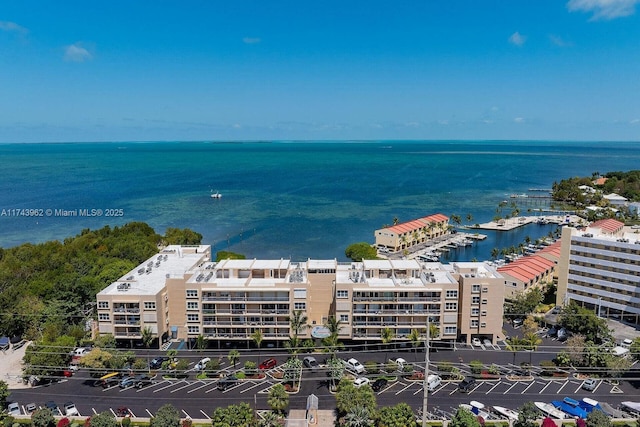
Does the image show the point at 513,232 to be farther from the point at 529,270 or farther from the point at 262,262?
the point at 262,262

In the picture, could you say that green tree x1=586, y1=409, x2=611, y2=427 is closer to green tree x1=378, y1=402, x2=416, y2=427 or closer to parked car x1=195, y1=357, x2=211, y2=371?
green tree x1=378, y1=402, x2=416, y2=427

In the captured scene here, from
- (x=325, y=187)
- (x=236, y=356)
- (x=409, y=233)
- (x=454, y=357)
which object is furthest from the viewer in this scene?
(x=325, y=187)

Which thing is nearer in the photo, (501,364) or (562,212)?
(501,364)

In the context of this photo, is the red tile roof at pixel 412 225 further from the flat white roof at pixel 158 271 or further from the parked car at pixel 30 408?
the parked car at pixel 30 408

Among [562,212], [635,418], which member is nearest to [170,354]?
[635,418]

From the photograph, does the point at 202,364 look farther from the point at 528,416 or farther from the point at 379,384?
the point at 528,416

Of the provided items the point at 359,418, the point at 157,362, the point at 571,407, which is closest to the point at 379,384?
the point at 359,418

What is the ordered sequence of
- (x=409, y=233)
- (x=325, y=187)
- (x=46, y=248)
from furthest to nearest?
(x=325, y=187) → (x=409, y=233) → (x=46, y=248)
